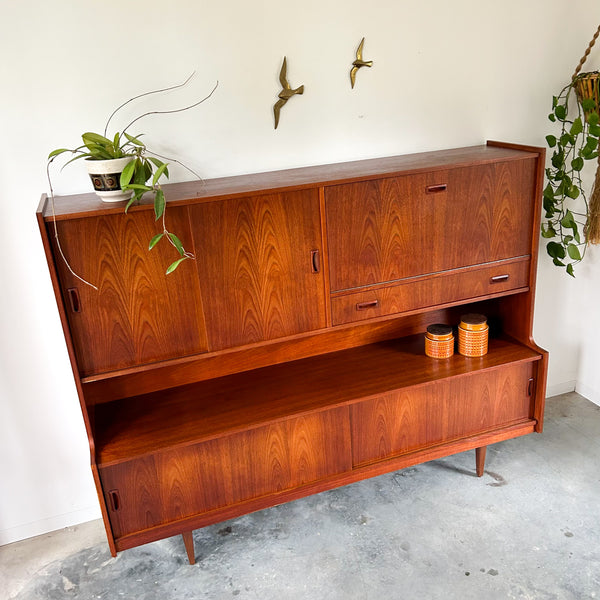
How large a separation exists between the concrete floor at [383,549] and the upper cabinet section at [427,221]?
0.96 m

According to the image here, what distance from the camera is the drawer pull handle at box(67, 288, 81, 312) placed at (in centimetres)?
175

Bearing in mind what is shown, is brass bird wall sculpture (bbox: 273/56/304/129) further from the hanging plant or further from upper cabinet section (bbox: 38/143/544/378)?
the hanging plant

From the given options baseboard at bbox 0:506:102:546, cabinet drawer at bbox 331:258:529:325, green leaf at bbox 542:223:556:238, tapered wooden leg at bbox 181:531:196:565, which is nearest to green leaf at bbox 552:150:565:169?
green leaf at bbox 542:223:556:238

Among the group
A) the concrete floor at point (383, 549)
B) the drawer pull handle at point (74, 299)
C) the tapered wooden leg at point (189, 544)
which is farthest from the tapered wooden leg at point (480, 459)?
the drawer pull handle at point (74, 299)

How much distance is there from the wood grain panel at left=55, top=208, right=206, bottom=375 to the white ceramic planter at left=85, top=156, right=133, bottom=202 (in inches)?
3.1

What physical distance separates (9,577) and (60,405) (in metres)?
0.65

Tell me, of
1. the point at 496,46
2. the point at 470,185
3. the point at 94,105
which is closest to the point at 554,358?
the point at 470,185

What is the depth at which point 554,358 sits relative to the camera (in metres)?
2.98

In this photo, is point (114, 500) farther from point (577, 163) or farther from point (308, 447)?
point (577, 163)

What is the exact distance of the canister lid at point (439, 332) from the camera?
2.31 metres

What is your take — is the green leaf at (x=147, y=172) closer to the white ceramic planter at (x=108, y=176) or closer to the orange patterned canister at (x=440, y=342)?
the white ceramic planter at (x=108, y=176)

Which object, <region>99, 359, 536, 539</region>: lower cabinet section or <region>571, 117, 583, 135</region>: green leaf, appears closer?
<region>99, 359, 536, 539</region>: lower cabinet section

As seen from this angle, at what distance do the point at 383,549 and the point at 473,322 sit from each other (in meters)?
0.93

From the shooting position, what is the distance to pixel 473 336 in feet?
7.60
